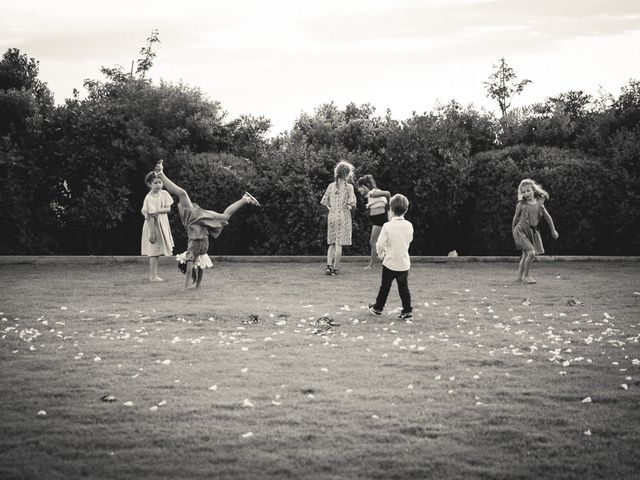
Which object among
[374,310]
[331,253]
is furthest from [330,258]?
[374,310]

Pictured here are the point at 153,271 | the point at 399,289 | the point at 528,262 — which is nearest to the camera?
the point at 399,289

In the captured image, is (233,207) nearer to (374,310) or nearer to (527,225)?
(374,310)

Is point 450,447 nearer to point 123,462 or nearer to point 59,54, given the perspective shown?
point 123,462

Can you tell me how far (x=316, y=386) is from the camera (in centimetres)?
630

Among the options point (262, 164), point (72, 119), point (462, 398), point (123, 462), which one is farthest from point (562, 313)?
point (72, 119)

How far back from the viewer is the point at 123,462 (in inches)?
185

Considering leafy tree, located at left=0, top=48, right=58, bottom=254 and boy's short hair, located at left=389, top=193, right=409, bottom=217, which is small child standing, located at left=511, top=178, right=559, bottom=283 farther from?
leafy tree, located at left=0, top=48, right=58, bottom=254

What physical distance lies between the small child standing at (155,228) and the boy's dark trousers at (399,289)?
4811 mm

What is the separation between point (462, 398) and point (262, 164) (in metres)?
12.7

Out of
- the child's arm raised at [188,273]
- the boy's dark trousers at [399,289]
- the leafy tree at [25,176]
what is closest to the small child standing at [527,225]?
the boy's dark trousers at [399,289]

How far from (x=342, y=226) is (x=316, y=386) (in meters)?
8.11

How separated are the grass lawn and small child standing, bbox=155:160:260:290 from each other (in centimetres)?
64

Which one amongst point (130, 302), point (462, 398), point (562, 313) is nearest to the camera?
point (462, 398)

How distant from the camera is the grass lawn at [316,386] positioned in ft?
15.6
